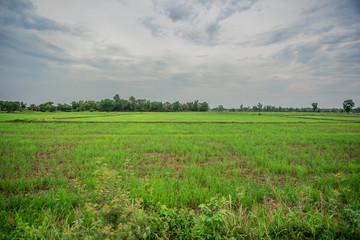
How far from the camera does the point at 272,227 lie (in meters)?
2.76

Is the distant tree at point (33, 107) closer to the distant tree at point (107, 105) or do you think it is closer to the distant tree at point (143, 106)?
the distant tree at point (107, 105)

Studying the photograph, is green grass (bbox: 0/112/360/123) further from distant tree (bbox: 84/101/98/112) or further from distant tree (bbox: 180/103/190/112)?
distant tree (bbox: 180/103/190/112)

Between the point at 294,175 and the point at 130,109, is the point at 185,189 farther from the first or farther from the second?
the point at 130,109

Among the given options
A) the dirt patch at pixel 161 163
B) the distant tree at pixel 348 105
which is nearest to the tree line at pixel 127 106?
the distant tree at pixel 348 105

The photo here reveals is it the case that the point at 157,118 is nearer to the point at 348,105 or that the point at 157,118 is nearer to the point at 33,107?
the point at 33,107

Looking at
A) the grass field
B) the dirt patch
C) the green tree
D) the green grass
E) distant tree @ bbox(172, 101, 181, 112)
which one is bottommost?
the dirt patch

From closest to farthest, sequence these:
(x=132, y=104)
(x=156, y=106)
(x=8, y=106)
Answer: (x=8, y=106)
(x=132, y=104)
(x=156, y=106)

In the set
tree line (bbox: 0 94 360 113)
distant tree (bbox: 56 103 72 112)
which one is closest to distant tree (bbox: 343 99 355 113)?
tree line (bbox: 0 94 360 113)

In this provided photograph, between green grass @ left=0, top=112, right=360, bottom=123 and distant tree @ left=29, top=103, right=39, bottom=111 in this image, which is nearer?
green grass @ left=0, top=112, right=360, bottom=123

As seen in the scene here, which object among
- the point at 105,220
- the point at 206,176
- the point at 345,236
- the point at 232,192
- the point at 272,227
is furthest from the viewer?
the point at 206,176

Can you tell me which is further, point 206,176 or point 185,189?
point 206,176

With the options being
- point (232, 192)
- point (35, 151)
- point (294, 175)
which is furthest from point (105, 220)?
point (35, 151)

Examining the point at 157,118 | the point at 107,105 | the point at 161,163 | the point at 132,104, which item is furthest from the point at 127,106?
the point at 161,163

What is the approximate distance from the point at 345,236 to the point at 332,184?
3284 millimetres
